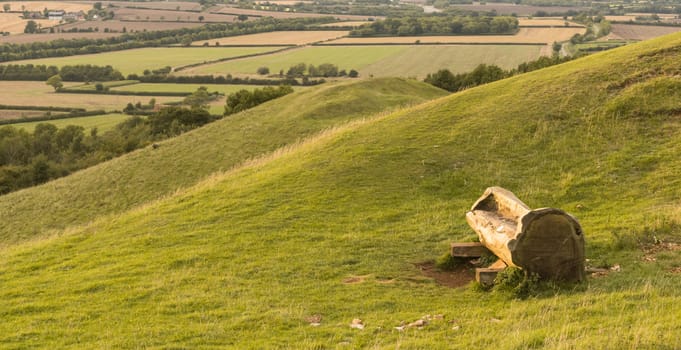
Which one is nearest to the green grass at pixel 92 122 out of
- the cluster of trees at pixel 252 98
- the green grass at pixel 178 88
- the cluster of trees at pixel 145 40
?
the green grass at pixel 178 88

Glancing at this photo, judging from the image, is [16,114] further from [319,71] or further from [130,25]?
[130,25]

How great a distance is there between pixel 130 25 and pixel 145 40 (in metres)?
30.4

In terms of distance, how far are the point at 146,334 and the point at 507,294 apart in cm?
682

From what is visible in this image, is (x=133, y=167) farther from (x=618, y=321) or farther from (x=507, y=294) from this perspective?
(x=618, y=321)

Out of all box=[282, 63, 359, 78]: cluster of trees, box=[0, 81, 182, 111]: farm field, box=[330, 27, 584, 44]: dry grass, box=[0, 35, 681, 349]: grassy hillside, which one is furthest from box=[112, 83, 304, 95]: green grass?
box=[0, 35, 681, 349]: grassy hillside

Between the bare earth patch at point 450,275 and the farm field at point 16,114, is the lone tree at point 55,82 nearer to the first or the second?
the farm field at point 16,114

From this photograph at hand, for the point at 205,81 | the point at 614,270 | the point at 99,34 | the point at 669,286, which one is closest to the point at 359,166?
the point at 614,270

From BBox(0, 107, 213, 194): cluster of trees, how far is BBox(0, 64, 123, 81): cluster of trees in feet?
121

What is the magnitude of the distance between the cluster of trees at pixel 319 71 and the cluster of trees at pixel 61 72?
31031 mm

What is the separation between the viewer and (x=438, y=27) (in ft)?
504

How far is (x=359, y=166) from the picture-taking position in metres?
23.8

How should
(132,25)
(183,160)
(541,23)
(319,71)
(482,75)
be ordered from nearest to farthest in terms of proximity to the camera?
(183,160)
(482,75)
(319,71)
(541,23)
(132,25)

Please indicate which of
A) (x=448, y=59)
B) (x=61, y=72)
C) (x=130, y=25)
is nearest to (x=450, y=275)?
(x=448, y=59)

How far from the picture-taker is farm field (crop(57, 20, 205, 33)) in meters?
183
